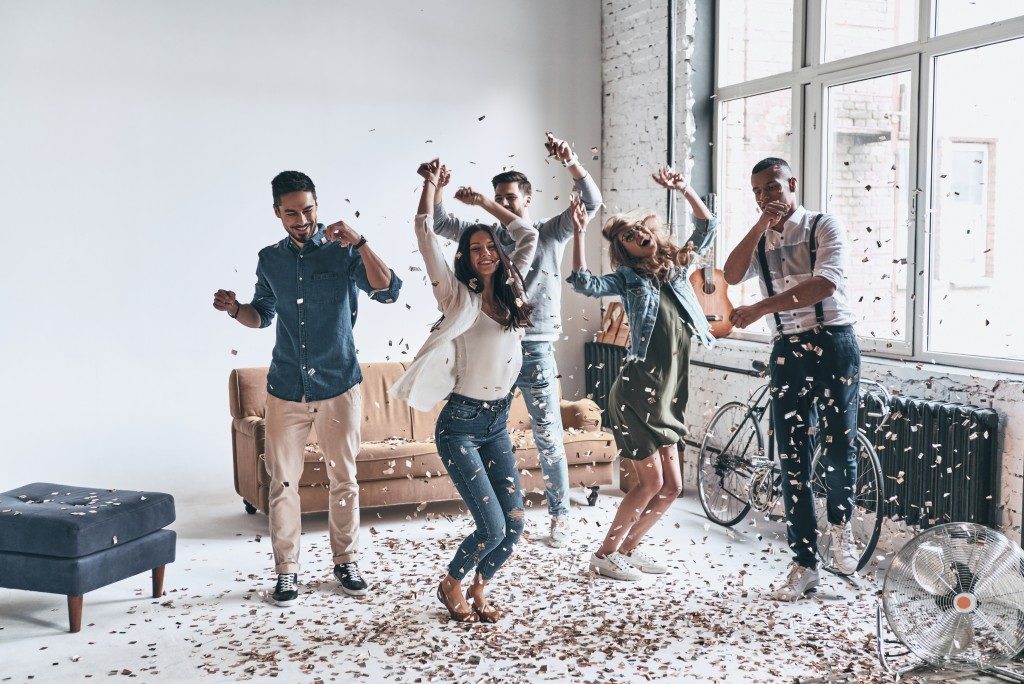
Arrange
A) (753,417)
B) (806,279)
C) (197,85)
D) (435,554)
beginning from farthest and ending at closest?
(197,85), (753,417), (435,554), (806,279)

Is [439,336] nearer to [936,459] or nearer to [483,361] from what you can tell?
[483,361]

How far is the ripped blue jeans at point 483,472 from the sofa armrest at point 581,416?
7.61 feet

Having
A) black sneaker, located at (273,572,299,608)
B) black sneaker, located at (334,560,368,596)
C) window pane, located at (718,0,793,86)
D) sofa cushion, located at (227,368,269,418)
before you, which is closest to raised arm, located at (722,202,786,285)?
black sneaker, located at (334,560,368,596)

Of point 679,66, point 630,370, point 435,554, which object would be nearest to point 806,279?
point 630,370

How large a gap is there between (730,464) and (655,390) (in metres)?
1.43

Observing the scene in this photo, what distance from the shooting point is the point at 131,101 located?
602cm

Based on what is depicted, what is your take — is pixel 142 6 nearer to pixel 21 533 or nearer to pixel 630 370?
pixel 21 533

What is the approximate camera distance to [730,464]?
535cm

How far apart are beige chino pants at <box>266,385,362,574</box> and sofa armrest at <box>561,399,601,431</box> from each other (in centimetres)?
208

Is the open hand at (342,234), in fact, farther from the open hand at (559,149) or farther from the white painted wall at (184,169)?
the white painted wall at (184,169)

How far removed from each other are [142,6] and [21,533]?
11.9 feet

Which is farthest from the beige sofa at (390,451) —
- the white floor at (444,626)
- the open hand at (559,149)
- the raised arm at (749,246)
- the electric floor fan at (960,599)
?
the electric floor fan at (960,599)

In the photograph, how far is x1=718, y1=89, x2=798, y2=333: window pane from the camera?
19.3 feet

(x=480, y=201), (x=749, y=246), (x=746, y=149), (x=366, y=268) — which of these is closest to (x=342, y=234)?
(x=366, y=268)
